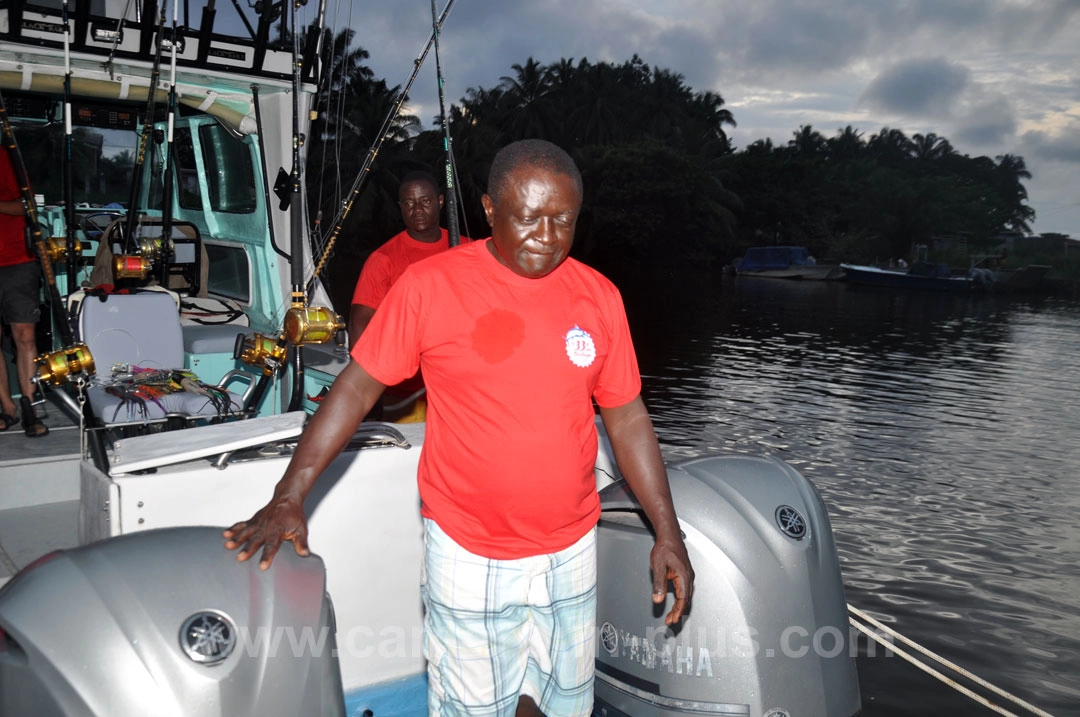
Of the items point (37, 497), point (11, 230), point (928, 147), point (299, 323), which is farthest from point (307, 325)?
point (928, 147)

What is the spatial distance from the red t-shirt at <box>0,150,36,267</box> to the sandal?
86 centimetres

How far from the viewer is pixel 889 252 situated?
57406 mm

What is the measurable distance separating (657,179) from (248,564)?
156 feet

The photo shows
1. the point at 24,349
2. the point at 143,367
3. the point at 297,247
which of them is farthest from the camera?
the point at 24,349

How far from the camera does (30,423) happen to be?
15.6 feet

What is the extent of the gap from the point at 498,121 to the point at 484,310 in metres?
52.9

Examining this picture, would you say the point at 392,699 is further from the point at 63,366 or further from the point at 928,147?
the point at 928,147

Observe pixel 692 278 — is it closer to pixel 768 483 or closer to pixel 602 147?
pixel 602 147

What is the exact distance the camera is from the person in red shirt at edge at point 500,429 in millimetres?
2064


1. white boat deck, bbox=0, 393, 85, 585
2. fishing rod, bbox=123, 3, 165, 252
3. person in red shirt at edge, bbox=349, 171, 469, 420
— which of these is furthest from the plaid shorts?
fishing rod, bbox=123, 3, 165, 252

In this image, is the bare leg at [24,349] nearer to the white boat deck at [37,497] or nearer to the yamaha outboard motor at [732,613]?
the white boat deck at [37,497]

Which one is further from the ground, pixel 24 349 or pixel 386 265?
pixel 386 265

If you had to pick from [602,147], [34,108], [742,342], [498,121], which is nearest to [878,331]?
[742,342]

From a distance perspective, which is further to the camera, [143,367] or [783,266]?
[783,266]
